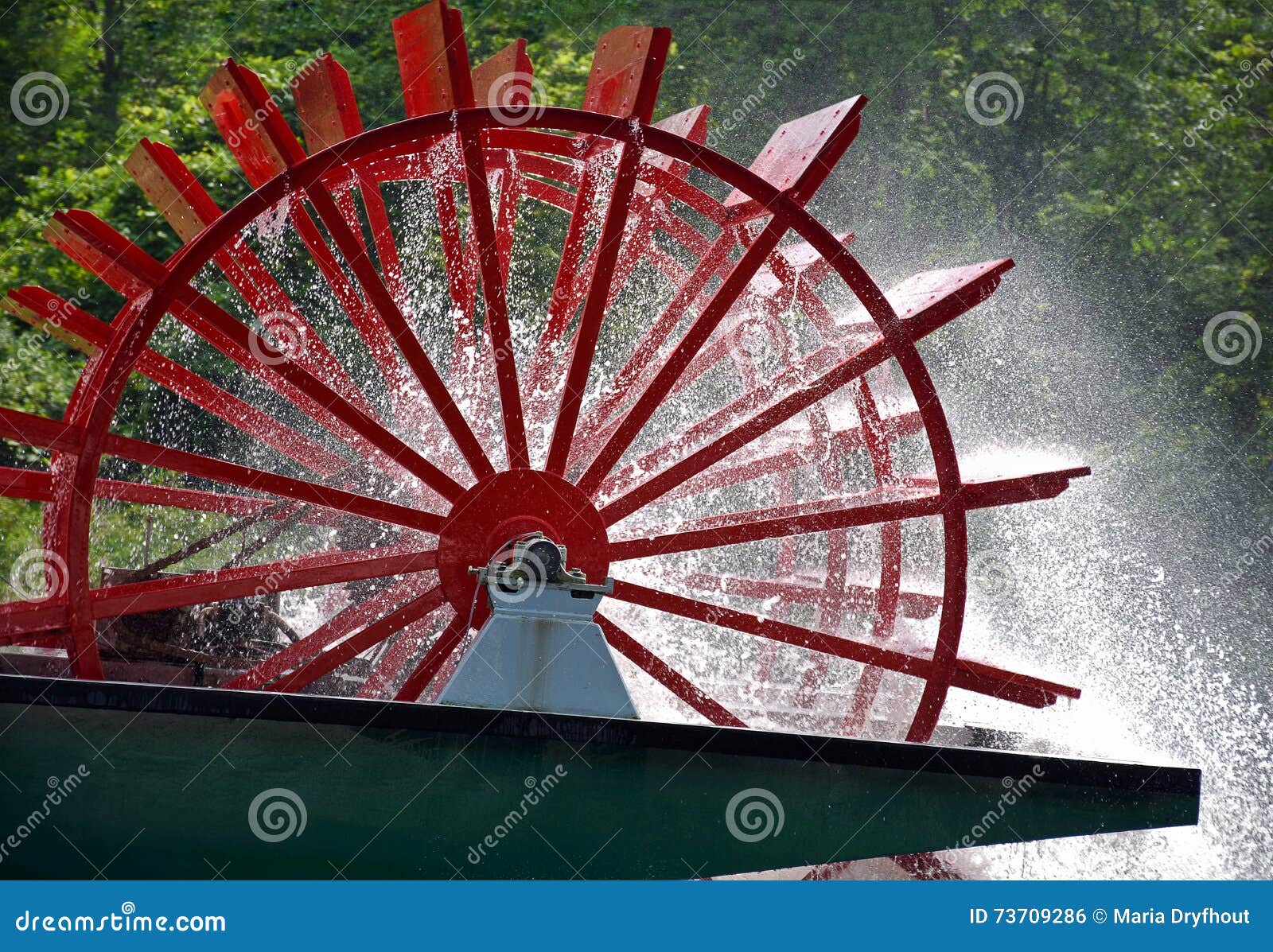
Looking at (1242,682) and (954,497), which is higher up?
(1242,682)

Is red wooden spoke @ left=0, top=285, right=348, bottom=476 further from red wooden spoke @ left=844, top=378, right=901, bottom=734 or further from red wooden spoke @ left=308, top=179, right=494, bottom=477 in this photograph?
red wooden spoke @ left=844, top=378, right=901, bottom=734

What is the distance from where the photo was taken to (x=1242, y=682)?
12086mm

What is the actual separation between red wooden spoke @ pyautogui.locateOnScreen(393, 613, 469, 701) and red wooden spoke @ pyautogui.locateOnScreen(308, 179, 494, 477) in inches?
25.7

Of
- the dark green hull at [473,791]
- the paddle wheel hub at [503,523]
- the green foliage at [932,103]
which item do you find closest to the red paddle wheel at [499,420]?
the paddle wheel hub at [503,523]

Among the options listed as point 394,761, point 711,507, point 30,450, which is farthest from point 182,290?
point 30,450

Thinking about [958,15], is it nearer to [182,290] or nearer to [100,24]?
[100,24]

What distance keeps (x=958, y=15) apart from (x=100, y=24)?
27.1 ft

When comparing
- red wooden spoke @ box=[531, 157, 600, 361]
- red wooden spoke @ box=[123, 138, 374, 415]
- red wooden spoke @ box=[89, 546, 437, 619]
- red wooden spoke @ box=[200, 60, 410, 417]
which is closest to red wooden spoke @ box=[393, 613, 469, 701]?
red wooden spoke @ box=[89, 546, 437, 619]

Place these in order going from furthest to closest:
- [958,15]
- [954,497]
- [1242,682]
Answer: [958,15], [1242,682], [954,497]

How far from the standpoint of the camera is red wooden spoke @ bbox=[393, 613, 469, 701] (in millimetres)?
5945

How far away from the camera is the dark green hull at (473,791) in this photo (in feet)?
16.3

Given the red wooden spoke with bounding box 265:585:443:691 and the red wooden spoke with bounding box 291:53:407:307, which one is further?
the red wooden spoke with bounding box 291:53:407:307

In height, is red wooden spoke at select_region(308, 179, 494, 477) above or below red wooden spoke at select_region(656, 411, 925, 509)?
below

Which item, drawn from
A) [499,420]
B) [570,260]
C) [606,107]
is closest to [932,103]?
[499,420]
